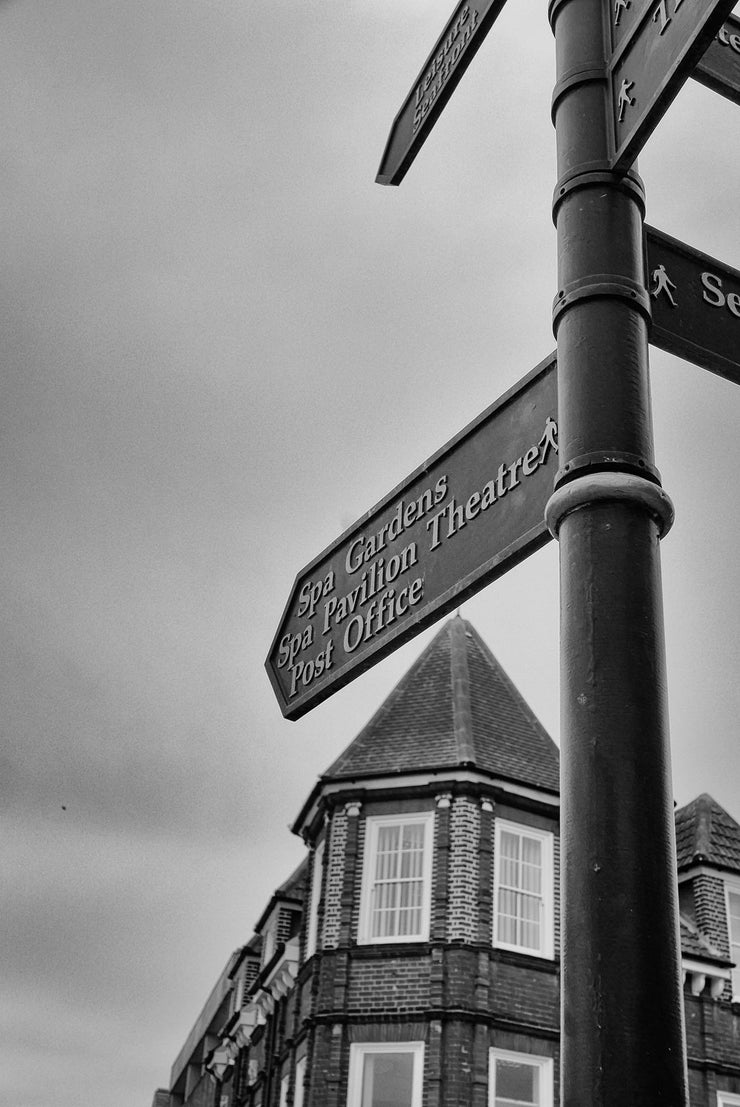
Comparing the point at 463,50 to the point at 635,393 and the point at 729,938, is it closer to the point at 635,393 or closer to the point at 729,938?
the point at 635,393

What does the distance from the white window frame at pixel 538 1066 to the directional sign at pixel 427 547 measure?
15899 mm

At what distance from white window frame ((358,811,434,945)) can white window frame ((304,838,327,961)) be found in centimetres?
97

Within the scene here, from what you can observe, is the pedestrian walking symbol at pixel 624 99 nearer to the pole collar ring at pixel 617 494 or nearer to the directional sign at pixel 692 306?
the directional sign at pixel 692 306

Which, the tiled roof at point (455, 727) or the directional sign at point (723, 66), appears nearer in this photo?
the directional sign at point (723, 66)

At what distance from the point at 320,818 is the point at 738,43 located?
18.5 metres

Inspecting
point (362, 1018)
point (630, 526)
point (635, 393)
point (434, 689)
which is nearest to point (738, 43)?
point (635, 393)

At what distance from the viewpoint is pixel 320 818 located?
20828 millimetres

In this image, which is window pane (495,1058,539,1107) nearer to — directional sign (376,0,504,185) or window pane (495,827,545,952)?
window pane (495,827,545,952)

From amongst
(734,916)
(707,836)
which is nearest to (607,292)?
(734,916)

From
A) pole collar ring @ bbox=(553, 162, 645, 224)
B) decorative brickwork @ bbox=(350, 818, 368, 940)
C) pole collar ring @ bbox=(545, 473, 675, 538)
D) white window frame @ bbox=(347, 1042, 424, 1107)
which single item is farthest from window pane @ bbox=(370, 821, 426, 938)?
pole collar ring @ bbox=(545, 473, 675, 538)

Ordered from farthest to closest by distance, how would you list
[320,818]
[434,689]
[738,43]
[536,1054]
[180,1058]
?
1. [180,1058]
2. [434,689]
3. [320,818]
4. [536,1054]
5. [738,43]

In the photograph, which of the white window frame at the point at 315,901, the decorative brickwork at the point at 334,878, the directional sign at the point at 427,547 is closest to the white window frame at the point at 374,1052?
the decorative brickwork at the point at 334,878

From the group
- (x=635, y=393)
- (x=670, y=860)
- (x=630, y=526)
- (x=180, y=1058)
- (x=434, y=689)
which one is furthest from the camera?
(x=180, y=1058)

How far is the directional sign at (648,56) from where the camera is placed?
2459mm
